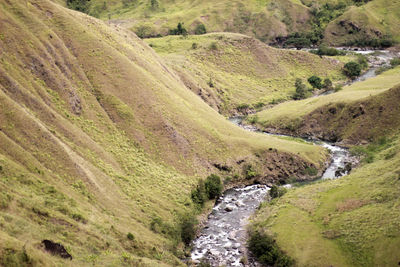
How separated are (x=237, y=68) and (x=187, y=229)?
107m

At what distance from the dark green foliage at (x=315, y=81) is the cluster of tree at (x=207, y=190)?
91034mm

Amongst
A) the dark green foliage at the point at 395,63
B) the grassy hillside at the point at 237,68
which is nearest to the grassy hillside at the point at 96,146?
the grassy hillside at the point at 237,68

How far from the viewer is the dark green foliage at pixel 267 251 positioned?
55.7 m

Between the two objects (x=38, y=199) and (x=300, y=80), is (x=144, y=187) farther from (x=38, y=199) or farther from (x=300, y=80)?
(x=300, y=80)

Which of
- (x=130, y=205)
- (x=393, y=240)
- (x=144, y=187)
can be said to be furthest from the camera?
(x=144, y=187)

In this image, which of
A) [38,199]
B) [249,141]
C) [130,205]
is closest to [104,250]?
[38,199]

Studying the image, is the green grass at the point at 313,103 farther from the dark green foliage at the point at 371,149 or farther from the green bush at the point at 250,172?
the green bush at the point at 250,172

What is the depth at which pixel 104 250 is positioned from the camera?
159 feet

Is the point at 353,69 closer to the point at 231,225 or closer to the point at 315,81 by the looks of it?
the point at 315,81

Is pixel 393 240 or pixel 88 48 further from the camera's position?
pixel 88 48

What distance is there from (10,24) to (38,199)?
132 ft

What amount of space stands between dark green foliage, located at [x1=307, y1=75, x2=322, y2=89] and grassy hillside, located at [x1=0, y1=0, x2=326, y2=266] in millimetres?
66868

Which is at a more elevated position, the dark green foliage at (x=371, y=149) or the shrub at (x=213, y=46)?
the shrub at (x=213, y=46)

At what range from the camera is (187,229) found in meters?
61.2
